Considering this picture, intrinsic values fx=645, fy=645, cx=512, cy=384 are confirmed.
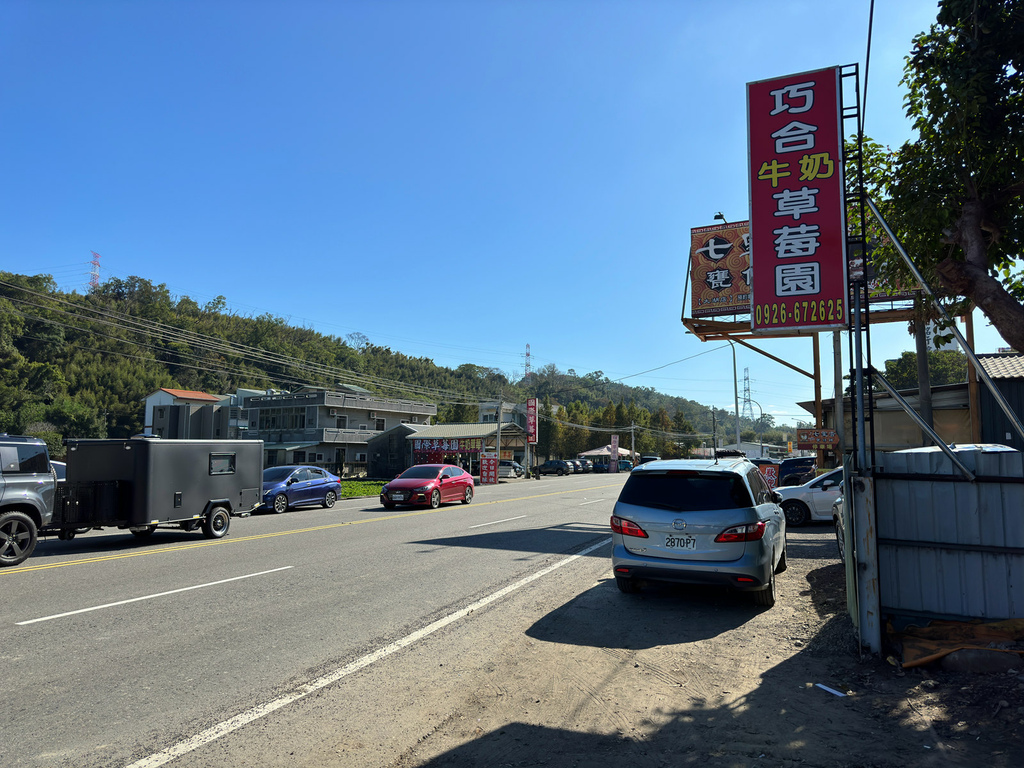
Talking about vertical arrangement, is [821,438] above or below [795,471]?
above

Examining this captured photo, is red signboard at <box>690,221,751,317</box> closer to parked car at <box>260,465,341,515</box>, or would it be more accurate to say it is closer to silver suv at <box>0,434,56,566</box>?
parked car at <box>260,465,341,515</box>

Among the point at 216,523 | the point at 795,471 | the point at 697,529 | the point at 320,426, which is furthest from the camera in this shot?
the point at 320,426

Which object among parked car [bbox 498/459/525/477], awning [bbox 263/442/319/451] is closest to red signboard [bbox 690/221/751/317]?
parked car [bbox 498/459/525/477]

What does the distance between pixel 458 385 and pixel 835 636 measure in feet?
384

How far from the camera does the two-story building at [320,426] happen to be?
194 feet

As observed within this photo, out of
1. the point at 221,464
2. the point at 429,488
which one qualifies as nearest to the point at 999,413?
the point at 429,488

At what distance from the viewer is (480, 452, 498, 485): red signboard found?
43312 mm

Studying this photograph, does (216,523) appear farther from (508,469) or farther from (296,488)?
(508,469)

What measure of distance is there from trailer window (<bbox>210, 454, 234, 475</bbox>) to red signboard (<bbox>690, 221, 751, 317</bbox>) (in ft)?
48.4

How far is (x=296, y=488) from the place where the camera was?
21984 millimetres

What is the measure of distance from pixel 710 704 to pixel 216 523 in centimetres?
1256

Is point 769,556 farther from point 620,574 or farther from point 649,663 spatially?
point 649,663

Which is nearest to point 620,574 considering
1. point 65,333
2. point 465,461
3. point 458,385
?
point 465,461

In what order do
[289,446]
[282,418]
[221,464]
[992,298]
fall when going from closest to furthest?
1. [992,298]
2. [221,464]
3. [289,446]
4. [282,418]
